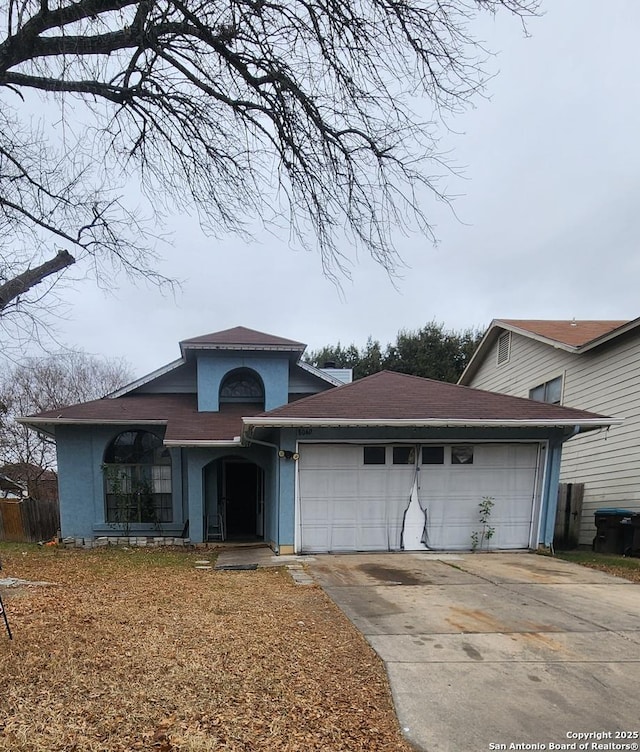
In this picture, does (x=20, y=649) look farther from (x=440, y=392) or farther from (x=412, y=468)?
(x=440, y=392)


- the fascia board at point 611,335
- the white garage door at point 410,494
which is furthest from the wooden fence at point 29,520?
the fascia board at point 611,335

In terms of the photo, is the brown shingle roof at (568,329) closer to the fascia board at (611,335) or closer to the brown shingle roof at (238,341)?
the fascia board at (611,335)

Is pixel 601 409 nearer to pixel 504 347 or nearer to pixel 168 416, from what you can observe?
pixel 504 347

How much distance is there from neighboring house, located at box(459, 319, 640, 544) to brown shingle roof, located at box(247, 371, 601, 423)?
1686mm

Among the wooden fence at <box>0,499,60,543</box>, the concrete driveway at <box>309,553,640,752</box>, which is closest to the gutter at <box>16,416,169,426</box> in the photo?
the wooden fence at <box>0,499,60,543</box>

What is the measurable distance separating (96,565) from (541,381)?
11782mm

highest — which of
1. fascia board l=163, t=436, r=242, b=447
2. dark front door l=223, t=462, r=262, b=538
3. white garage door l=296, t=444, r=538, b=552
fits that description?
fascia board l=163, t=436, r=242, b=447

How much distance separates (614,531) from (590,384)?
3.37 m

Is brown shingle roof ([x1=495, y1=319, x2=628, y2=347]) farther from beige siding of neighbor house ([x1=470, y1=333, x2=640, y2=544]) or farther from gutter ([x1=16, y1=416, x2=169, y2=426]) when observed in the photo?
gutter ([x1=16, y1=416, x2=169, y2=426])

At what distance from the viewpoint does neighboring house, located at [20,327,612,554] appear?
30.7 feet

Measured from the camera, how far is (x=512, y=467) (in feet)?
32.2

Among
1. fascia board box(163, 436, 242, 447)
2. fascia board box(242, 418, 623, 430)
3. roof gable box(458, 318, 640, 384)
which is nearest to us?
fascia board box(242, 418, 623, 430)

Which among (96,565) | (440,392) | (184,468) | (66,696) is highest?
(440,392)

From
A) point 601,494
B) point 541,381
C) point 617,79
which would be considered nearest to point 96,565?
point 617,79
